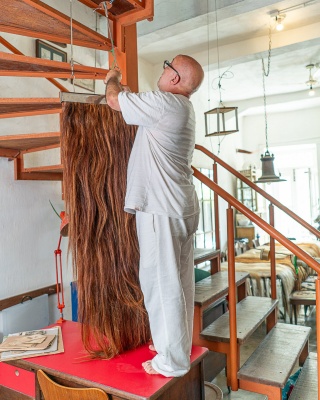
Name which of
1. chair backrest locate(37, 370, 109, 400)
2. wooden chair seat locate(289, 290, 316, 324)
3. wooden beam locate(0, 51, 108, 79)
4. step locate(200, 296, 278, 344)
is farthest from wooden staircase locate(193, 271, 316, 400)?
wooden chair seat locate(289, 290, 316, 324)

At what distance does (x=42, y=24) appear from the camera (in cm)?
174

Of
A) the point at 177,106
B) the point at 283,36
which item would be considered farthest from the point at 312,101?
the point at 177,106

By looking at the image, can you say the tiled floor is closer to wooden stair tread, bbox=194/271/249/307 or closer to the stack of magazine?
wooden stair tread, bbox=194/271/249/307

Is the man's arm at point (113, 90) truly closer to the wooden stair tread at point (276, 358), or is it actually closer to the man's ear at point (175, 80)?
the man's ear at point (175, 80)

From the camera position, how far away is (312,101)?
7477mm

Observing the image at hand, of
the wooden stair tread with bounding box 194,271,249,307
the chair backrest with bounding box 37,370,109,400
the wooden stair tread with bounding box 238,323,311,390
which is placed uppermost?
the wooden stair tread with bounding box 194,271,249,307

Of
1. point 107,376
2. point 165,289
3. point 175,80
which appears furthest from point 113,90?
point 107,376

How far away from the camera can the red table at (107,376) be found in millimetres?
1538

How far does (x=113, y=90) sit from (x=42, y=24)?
55cm

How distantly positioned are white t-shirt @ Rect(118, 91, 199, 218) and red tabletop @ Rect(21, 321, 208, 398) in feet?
2.40

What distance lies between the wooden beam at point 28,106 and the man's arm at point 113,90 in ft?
1.05

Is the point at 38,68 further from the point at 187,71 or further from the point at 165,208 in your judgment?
the point at 165,208

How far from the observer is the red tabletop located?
5.03ft

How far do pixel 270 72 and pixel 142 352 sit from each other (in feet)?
17.7
